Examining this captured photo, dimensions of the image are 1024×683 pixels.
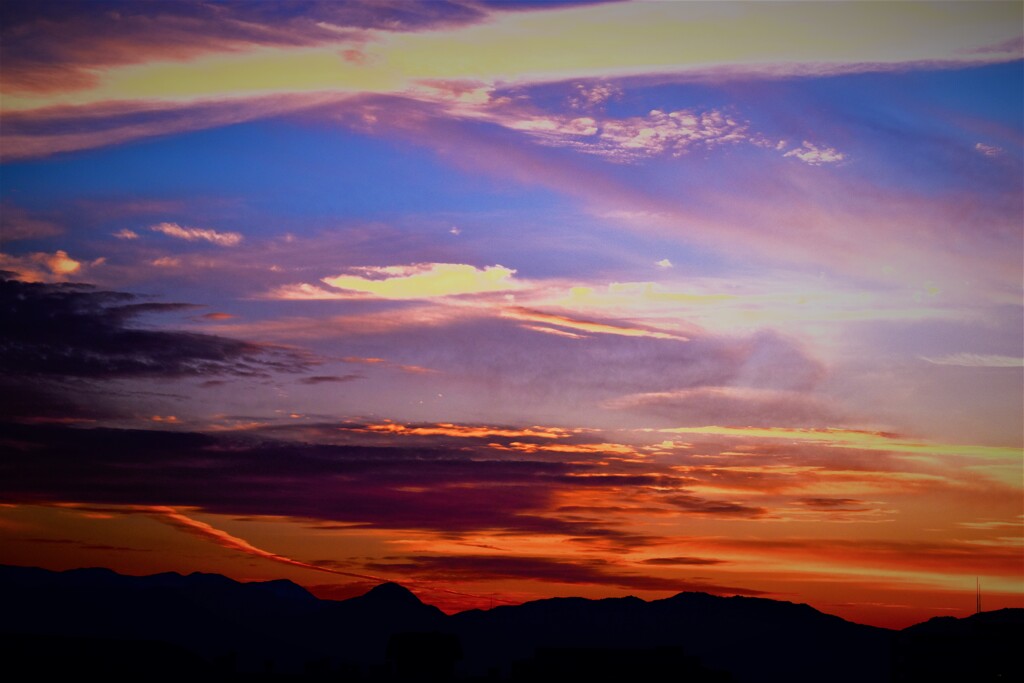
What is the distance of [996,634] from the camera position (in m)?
92.1

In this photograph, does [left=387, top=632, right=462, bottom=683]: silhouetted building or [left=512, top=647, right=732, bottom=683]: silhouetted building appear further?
[left=512, top=647, right=732, bottom=683]: silhouetted building

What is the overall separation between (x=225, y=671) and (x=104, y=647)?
22.8ft

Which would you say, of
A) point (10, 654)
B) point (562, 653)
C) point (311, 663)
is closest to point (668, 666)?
point (562, 653)

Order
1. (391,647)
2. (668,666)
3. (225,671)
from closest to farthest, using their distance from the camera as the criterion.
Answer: (225,671) < (391,647) < (668,666)

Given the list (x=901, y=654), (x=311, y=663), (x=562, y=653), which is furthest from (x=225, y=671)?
(x=901, y=654)

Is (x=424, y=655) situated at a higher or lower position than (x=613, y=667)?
higher

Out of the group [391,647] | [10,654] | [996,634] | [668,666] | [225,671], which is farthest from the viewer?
[996,634]

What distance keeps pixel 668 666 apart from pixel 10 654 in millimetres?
41036

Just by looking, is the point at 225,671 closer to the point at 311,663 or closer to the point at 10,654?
the point at 311,663

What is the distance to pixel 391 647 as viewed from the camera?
227 ft

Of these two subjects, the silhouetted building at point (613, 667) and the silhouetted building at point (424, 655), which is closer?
the silhouetted building at point (424, 655)

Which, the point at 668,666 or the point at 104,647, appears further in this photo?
the point at 668,666

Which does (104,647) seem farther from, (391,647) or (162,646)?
(391,647)

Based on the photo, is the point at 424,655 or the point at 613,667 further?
the point at 613,667
